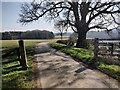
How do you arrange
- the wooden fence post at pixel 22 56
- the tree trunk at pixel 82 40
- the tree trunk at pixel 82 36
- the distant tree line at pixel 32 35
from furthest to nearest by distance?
the distant tree line at pixel 32 35, the tree trunk at pixel 82 40, the tree trunk at pixel 82 36, the wooden fence post at pixel 22 56

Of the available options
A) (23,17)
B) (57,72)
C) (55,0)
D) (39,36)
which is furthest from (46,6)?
(39,36)

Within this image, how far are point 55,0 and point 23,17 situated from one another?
174 inches

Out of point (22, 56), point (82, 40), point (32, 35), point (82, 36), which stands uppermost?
point (82, 36)

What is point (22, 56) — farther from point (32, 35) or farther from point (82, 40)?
point (32, 35)

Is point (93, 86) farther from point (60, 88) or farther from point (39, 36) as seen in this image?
point (39, 36)

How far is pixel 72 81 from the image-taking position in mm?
7836

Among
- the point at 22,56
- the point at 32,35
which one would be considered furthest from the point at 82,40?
the point at 32,35

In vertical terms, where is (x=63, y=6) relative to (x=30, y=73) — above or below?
above

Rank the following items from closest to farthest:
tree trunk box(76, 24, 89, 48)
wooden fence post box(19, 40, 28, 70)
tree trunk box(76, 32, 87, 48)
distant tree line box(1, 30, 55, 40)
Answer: wooden fence post box(19, 40, 28, 70) < tree trunk box(76, 24, 89, 48) < tree trunk box(76, 32, 87, 48) < distant tree line box(1, 30, 55, 40)

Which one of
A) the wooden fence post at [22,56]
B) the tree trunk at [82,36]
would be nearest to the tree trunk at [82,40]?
the tree trunk at [82,36]

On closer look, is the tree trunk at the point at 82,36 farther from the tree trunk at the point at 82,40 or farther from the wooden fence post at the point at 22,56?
the wooden fence post at the point at 22,56

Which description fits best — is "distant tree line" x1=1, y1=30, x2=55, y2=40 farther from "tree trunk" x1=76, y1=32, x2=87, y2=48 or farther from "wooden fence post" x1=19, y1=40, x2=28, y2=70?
"wooden fence post" x1=19, y1=40, x2=28, y2=70

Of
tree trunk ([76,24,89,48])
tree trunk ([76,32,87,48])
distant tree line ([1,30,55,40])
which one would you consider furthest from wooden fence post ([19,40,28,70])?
distant tree line ([1,30,55,40])

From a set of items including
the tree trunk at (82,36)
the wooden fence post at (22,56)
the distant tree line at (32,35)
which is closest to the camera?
the wooden fence post at (22,56)
